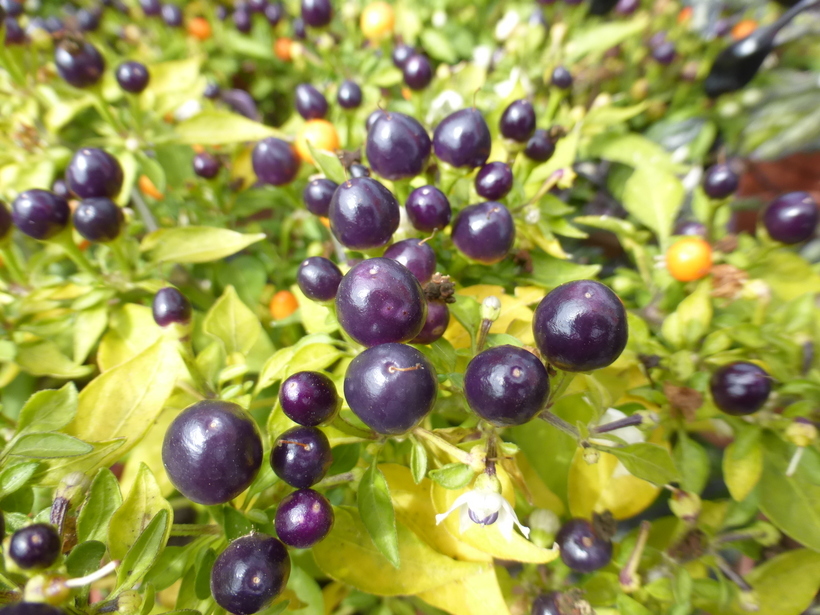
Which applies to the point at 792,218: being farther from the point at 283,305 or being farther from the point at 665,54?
the point at 283,305

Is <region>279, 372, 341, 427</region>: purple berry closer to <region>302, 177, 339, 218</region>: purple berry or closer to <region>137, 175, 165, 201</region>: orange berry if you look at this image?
<region>302, 177, 339, 218</region>: purple berry

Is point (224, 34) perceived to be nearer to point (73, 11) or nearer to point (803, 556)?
point (73, 11)

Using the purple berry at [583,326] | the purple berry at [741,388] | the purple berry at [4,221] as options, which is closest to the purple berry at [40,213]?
the purple berry at [4,221]

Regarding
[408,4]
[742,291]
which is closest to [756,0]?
[408,4]

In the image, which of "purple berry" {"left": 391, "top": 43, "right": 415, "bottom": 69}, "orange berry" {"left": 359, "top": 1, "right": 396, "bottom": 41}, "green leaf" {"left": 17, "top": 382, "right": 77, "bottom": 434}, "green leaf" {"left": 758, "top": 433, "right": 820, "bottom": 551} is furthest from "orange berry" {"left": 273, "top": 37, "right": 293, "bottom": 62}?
"green leaf" {"left": 758, "top": 433, "right": 820, "bottom": 551}

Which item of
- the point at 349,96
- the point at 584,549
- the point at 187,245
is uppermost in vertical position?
the point at 349,96

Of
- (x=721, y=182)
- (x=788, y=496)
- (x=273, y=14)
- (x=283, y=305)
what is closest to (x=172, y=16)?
(x=273, y=14)
